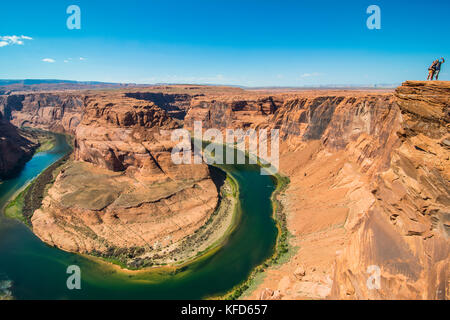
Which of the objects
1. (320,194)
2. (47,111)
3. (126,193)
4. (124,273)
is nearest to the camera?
(124,273)

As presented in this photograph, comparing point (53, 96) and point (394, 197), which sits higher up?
point (53, 96)

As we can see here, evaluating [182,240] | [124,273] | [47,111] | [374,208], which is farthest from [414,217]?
[47,111]

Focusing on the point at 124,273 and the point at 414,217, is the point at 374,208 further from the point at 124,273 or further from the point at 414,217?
the point at 124,273

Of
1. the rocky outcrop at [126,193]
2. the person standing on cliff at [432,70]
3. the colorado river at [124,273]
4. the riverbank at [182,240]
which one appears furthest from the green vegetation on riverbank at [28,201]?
the person standing on cliff at [432,70]

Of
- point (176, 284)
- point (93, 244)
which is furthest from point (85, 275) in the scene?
point (176, 284)

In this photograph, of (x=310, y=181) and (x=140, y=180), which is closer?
(x=140, y=180)
